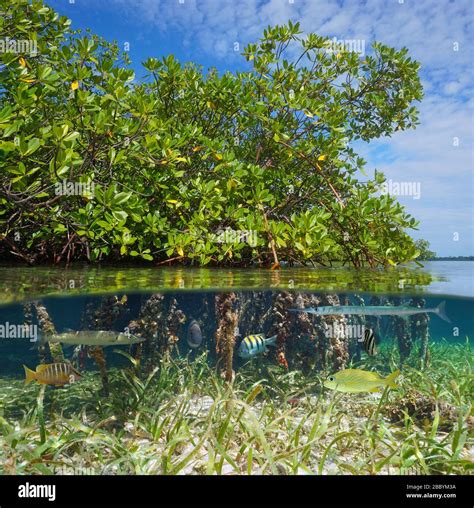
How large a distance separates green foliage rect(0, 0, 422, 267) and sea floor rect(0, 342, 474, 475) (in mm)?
2578

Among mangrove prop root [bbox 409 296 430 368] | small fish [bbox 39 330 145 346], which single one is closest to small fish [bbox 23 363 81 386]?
small fish [bbox 39 330 145 346]

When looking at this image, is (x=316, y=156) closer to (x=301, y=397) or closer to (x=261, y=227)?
(x=261, y=227)

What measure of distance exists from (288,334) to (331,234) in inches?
100

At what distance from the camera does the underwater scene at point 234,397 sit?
14.1ft

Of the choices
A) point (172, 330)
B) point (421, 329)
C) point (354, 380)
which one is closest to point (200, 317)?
point (172, 330)

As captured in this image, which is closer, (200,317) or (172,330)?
(172,330)

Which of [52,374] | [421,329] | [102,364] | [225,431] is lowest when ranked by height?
[225,431]

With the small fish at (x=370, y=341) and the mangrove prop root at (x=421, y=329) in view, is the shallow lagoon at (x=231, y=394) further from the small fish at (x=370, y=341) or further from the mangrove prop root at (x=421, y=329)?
the small fish at (x=370, y=341)

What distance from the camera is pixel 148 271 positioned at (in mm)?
8445

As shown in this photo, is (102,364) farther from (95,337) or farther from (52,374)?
(52,374)

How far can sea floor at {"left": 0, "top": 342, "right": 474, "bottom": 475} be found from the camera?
4.20m

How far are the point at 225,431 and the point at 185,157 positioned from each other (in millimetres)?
6025

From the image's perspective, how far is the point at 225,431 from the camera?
185 inches

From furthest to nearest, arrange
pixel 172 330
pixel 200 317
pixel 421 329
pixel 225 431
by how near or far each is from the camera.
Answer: pixel 200 317 < pixel 421 329 < pixel 172 330 < pixel 225 431
